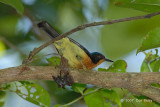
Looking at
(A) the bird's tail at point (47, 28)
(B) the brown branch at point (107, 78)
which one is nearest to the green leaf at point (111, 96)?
(B) the brown branch at point (107, 78)

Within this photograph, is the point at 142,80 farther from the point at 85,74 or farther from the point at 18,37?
the point at 18,37

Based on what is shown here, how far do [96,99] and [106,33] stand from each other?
1.51m

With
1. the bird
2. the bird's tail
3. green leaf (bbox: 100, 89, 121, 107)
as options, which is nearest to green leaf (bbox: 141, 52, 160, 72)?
green leaf (bbox: 100, 89, 121, 107)

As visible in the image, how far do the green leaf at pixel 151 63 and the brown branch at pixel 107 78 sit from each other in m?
0.63

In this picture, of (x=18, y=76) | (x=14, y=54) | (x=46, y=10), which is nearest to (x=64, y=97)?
(x=14, y=54)

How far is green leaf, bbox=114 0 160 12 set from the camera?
2178mm

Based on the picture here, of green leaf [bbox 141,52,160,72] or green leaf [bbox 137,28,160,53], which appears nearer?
green leaf [bbox 137,28,160,53]

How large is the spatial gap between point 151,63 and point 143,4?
3.69ft

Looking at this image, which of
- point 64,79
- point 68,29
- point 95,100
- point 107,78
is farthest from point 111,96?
point 68,29

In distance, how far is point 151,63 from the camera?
3143 millimetres

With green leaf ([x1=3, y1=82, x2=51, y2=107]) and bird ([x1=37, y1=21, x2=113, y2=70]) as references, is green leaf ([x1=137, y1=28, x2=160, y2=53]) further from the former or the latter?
green leaf ([x1=3, y1=82, x2=51, y2=107])

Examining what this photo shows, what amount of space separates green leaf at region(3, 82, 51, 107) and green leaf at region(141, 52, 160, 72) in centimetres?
114

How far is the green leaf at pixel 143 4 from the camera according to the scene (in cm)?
218

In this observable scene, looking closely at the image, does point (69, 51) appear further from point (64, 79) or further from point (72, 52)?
point (64, 79)
